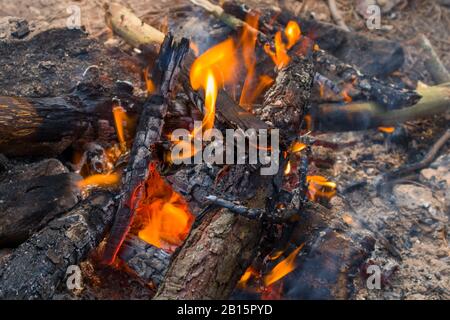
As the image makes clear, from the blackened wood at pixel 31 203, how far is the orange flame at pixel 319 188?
192 cm

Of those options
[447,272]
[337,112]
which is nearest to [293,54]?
[337,112]

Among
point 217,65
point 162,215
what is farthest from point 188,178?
point 217,65

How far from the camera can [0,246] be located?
9.95ft

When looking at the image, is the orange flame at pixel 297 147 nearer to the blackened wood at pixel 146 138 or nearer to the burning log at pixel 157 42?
the burning log at pixel 157 42

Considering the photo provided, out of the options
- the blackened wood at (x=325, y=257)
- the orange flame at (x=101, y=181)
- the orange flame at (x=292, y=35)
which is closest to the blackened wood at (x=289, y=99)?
the orange flame at (x=292, y=35)

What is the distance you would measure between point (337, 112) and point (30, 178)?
301 cm

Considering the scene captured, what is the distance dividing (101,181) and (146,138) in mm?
486

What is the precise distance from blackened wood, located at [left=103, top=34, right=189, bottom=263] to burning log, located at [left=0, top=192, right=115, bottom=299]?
0.40 feet

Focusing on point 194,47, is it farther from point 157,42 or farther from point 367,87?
point 367,87

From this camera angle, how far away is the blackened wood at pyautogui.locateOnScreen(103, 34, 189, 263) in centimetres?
310

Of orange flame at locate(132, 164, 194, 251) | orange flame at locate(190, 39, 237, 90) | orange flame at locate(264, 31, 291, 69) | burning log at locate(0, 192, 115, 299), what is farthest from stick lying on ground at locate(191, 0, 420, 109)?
burning log at locate(0, 192, 115, 299)

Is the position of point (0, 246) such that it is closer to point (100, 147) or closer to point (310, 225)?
point (100, 147)

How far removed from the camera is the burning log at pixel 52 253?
257 cm

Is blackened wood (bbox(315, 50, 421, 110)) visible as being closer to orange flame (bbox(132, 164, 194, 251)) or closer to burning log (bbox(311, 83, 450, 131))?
burning log (bbox(311, 83, 450, 131))
